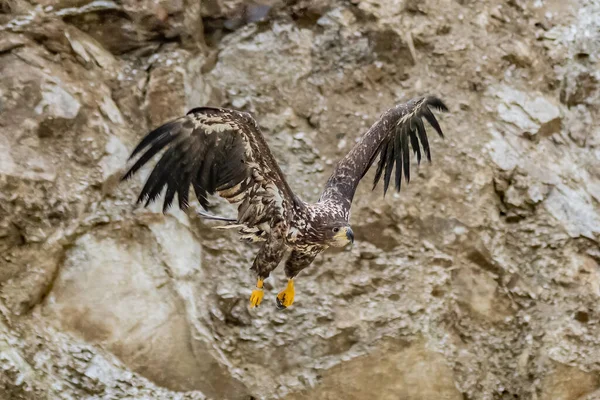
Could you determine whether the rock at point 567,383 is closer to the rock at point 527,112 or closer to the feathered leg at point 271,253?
the rock at point 527,112

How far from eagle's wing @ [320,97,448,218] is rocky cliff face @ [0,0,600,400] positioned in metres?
1.50

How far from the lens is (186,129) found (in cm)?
520

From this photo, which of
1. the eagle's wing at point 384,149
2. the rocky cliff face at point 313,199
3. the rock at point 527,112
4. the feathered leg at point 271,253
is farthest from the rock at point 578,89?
the feathered leg at point 271,253

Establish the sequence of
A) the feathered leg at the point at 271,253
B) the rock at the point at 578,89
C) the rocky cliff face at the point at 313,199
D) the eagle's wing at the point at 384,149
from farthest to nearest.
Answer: the rock at the point at 578,89
the rocky cliff face at the point at 313,199
the eagle's wing at the point at 384,149
the feathered leg at the point at 271,253

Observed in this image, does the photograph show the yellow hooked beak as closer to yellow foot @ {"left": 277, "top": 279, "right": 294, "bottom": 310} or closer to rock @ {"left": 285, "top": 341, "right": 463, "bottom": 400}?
yellow foot @ {"left": 277, "top": 279, "right": 294, "bottom": 310}

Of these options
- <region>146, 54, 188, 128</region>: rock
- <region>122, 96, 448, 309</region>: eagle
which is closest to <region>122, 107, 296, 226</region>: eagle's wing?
<region>122, 96, 448, 309</region>: eagle

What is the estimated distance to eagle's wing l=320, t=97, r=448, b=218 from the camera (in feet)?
20.1

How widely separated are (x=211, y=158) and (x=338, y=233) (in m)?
1.10

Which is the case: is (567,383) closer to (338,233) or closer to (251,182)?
(338,233)

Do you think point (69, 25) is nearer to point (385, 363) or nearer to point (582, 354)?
point (385, 363)

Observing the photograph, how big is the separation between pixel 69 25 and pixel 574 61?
231 inches

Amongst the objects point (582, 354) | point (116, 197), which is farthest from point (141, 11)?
point (582, 354)

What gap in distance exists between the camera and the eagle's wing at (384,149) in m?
6.12

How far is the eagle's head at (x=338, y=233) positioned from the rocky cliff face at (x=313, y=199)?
8.19 ft
